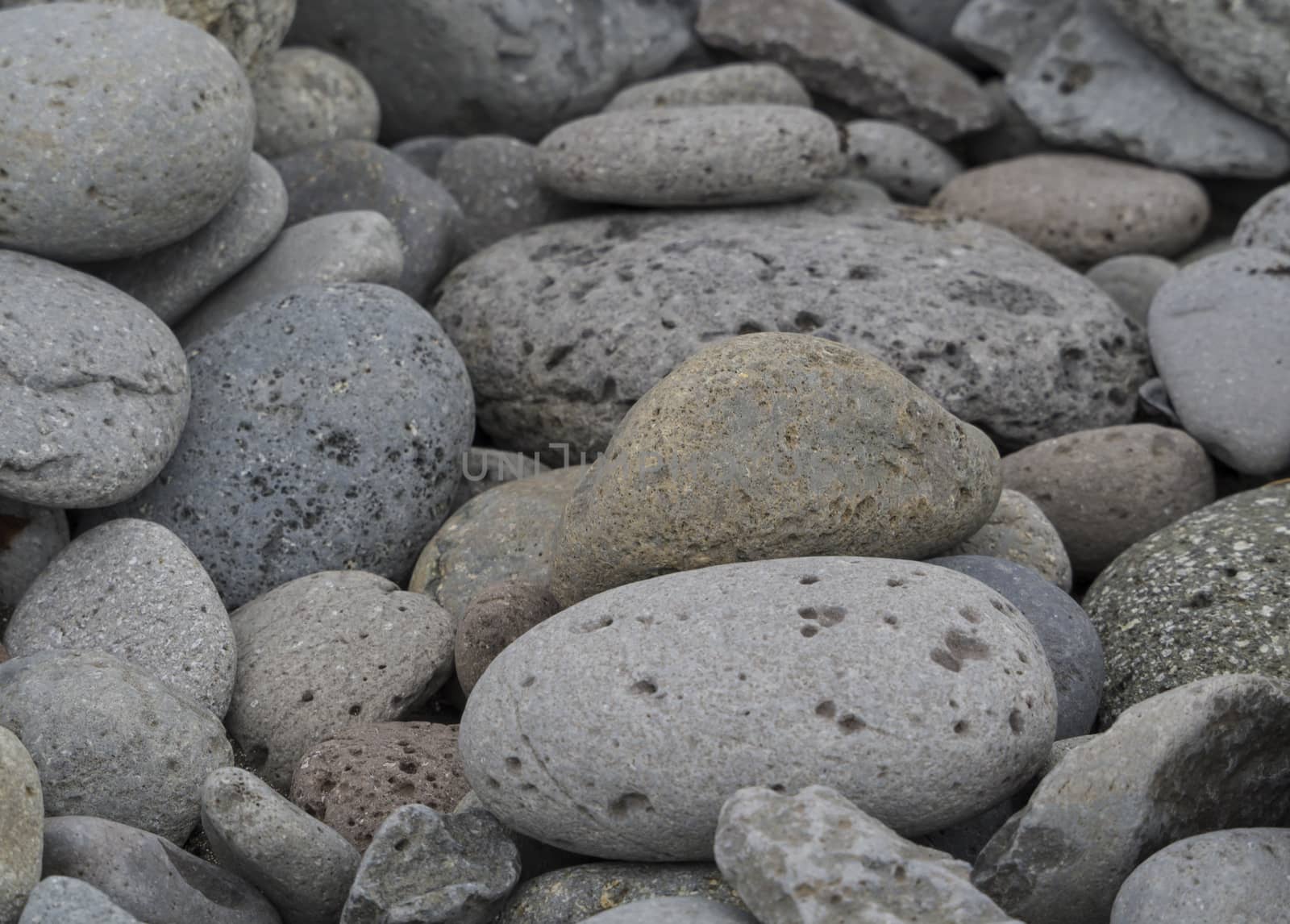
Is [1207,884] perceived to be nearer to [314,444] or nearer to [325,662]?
[325,662]

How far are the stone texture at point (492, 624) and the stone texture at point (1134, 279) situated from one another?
2602 mm

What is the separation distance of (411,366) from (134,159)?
92 cm

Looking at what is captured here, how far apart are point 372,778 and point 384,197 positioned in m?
2.45

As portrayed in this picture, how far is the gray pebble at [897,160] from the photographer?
5832 millimetres

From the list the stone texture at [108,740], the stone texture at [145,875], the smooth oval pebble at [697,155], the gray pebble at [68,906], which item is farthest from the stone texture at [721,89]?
the gray pebble at [68,906]

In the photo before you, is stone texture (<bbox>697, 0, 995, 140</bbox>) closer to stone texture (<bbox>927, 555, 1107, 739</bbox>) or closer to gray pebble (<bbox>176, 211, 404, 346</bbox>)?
gray pebble (<bbox>176, 211, 404, 346</bbox>)

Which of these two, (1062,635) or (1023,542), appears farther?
(1023,542)

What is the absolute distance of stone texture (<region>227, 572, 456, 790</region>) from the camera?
344cm

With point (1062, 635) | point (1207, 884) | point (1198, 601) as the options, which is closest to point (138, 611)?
point (1062, 635)

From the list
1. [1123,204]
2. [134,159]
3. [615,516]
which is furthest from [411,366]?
[1123,204]

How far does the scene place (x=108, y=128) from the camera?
370 cm

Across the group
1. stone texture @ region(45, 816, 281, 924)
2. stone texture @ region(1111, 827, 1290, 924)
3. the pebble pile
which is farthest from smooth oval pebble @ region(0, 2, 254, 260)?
stone texture @ region(1111, 827, 1290, 924)

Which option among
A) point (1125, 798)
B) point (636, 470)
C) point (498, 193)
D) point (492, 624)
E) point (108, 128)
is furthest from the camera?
point (498, 193)

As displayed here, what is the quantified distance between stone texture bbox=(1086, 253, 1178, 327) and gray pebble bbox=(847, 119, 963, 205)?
3.11 feet
